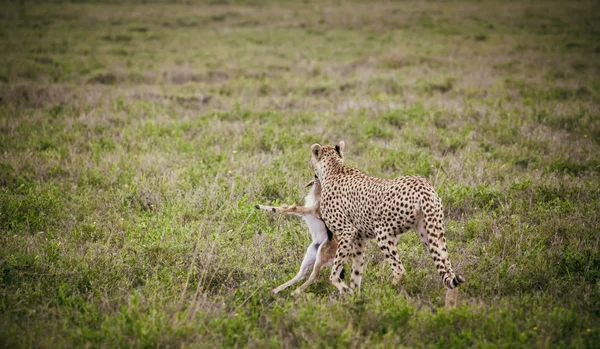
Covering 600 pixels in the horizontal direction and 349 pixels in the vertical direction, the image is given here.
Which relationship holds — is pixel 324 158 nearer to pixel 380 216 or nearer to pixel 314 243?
pixel 314 243

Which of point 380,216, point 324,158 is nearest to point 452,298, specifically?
point 380,216

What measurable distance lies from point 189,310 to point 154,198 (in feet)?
9.90

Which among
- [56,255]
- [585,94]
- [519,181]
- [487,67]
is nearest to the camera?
[56,255]

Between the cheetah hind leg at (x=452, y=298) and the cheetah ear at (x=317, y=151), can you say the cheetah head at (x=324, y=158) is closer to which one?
the cheetah ear at (x=317, y=151)

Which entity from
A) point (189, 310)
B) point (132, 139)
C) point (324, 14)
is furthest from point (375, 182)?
point (324, 14)

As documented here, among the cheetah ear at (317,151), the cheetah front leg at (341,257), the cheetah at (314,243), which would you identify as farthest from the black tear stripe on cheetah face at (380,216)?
the cheetah ear at (317,151)

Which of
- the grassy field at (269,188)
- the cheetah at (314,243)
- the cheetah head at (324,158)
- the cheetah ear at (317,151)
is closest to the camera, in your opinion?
the grassy field at (269,188)

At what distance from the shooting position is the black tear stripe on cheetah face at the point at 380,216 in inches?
178

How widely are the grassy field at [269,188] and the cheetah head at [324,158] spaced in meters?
0.84

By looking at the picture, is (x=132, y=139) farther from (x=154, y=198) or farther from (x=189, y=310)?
(x=189, y=310)

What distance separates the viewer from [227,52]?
758 inches

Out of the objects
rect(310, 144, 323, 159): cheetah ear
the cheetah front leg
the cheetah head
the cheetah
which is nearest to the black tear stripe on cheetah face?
the cheetah front leg

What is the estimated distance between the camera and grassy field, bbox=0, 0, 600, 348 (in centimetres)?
412

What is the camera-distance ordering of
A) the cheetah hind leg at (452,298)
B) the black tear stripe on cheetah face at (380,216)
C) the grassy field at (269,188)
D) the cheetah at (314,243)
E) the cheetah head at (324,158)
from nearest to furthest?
the grassy field at (269,188), the cheetah hind leg at (452,298), the black tear stripe on cheetah face at (380,216), the cheetah at (314,243), the cheetah head at (324,158)
